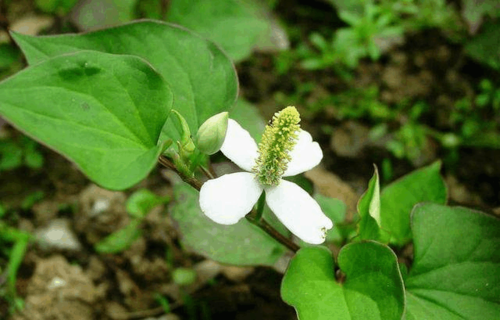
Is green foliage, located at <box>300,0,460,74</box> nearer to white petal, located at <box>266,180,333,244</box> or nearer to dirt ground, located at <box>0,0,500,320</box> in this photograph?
dirt ground, located at <box>0,0,500,320</box>

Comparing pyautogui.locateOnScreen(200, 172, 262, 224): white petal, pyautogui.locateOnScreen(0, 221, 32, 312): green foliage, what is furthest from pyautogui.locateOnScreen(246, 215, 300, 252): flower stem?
pyautogui.locateOnScreen(0, 221, 32, 312): green foliage

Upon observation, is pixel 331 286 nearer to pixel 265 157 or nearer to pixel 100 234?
pixel 265 157

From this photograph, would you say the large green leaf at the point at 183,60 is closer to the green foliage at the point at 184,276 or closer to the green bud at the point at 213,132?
the green bud at the point at 213,132

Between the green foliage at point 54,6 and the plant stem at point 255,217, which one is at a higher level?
the plant stem at point 255,217

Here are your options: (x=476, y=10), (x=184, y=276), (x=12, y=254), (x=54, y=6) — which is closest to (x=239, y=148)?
(x=184, y=276)

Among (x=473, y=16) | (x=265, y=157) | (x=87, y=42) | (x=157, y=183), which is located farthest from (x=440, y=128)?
(x=87, y=42)

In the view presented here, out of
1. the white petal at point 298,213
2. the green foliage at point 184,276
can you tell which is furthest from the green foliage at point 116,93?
the green foliage at point 184,276
